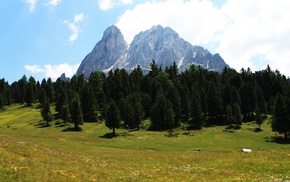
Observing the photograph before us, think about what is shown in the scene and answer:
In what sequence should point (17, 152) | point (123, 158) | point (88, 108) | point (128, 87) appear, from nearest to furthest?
point (17, 152)
point (123, 158)
point (88, 108)
point (128, 87)

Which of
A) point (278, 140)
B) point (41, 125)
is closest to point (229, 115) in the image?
point (278, 140)

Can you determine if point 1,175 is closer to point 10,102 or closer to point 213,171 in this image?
point 213,171

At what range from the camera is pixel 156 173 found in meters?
30.6

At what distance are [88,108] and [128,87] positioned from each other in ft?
118

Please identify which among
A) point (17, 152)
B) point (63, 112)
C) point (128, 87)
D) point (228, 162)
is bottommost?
point (228, 162)

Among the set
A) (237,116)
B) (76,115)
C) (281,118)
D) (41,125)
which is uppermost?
(76,115)

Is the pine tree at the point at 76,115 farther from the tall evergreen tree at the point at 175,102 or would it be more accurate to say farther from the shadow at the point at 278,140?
the shadow at the point at 278,140

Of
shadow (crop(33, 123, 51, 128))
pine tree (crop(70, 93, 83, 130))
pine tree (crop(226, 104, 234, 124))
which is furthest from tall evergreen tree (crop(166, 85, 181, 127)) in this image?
shadow (crop(33, 123, 51, 128))

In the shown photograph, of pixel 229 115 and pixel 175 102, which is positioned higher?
pixel 175 102

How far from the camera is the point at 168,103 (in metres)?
116

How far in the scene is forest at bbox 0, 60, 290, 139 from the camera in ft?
332

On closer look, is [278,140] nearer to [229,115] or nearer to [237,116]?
[237,116]

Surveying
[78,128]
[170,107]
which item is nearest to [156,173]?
[78,128]

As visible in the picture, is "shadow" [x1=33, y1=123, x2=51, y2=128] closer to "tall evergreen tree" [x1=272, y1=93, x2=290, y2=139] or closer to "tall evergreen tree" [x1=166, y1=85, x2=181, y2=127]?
"tall evergreen tree" [x1=166, y1=85, x2=181, y2=127]
